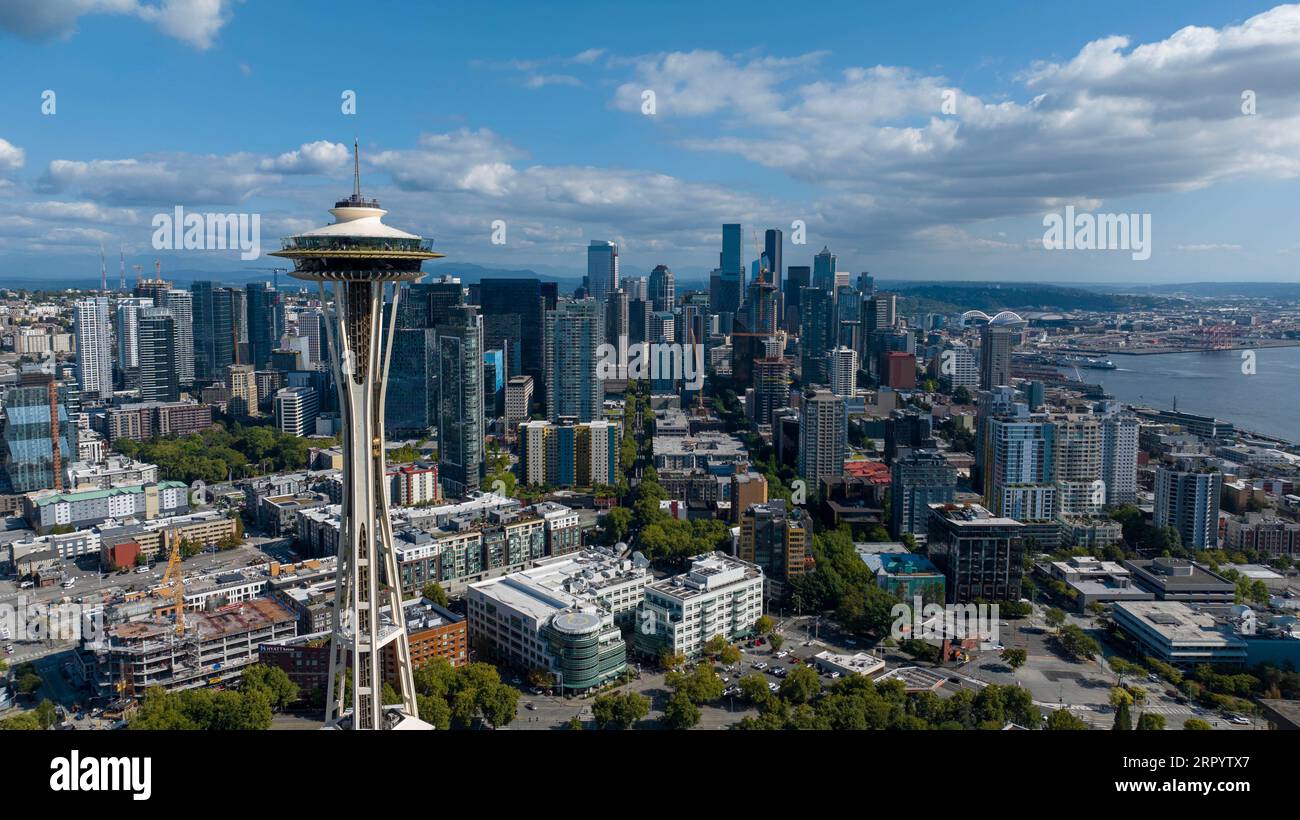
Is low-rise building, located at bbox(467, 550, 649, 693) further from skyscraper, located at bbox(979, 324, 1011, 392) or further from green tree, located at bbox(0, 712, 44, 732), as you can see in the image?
skyscraper, located at bbox(979, 324, 1011, 392)

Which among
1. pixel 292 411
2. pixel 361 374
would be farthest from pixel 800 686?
pixel 292 411

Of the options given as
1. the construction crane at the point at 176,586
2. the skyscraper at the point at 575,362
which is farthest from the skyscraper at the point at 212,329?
the construction crane at the point at 176,586

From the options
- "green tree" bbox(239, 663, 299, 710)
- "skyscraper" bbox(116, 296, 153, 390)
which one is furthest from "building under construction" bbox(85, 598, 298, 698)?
"skyscraper" bbox(116, 296, 153, 390)

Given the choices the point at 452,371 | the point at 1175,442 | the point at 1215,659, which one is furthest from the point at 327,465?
the point at 1175,442

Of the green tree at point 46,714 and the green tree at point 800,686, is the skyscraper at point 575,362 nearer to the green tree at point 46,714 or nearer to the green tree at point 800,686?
the green tree at point 800,686

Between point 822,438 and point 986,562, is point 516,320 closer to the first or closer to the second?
point 822,438
